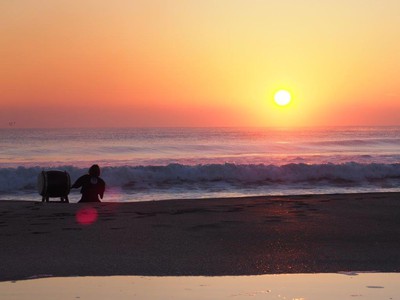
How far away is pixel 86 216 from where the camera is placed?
12148 mm

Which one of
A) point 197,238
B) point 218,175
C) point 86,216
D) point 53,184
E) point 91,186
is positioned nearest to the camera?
point 197,238

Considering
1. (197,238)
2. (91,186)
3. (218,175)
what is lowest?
(218,175)

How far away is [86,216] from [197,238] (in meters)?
3.07

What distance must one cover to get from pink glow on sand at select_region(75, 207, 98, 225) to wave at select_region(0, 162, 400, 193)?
35.0 ft

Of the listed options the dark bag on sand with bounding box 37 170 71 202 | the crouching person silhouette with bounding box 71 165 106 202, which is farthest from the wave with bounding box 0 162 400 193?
the crouching person silhouette with bounding box 71 165 106 202

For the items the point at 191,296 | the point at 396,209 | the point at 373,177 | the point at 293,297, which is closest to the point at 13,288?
the point at 191,296

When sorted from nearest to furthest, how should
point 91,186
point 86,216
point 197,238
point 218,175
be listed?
point 197,238
point 86,216
point 91,186
point 218,175

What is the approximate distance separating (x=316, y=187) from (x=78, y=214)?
1253cm

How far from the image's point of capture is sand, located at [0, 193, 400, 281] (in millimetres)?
7805

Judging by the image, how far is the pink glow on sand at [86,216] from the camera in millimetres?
11456

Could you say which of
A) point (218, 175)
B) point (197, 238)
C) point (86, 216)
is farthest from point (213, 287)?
point (218, 175)

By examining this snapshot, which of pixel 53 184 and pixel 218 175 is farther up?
pixel 53 184

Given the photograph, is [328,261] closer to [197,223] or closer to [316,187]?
[197,223]

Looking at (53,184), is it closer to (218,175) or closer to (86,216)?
(86,216)
